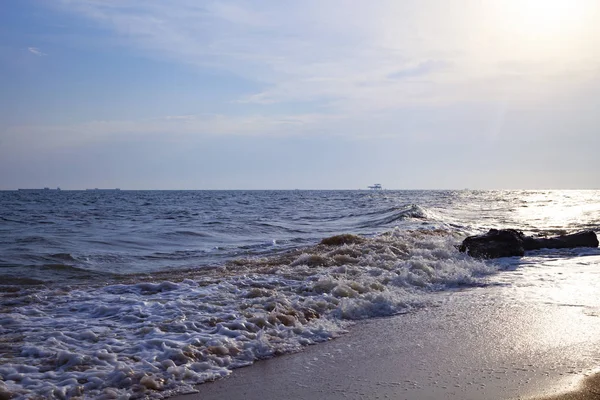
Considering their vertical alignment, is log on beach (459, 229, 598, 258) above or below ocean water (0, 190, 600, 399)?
above

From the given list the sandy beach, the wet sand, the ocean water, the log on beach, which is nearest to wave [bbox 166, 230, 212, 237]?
the ocean water

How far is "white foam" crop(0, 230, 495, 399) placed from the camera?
4.50 meters

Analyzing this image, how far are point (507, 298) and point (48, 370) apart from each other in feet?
19.9

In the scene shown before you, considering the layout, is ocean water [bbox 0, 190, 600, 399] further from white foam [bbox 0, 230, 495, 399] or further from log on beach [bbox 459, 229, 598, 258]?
log on beach [bbox 459, 229, 598, 258]

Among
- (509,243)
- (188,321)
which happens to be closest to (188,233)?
(509,243)

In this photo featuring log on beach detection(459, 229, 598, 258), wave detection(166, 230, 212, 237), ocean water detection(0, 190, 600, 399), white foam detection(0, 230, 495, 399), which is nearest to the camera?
white foam detection(0, 230, 495, 399)

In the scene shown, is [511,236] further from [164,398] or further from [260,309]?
[164,398]

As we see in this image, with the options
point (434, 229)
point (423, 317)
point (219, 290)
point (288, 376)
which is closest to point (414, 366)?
point (288, 376)

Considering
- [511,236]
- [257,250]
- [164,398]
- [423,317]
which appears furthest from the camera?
[257,250]

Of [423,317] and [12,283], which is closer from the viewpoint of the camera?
[423,317]

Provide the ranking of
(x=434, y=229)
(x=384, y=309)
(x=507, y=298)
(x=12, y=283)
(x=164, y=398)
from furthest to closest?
1. (x=434, y=229)
2. (x=12, y=283)
3. (x=507, y=298)
4. (x=384, y=309)
5. (x=164, y=398)

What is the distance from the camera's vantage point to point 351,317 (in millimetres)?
6758

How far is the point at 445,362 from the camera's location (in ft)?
15.6

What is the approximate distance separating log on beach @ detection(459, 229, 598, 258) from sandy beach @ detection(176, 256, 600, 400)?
552cm
